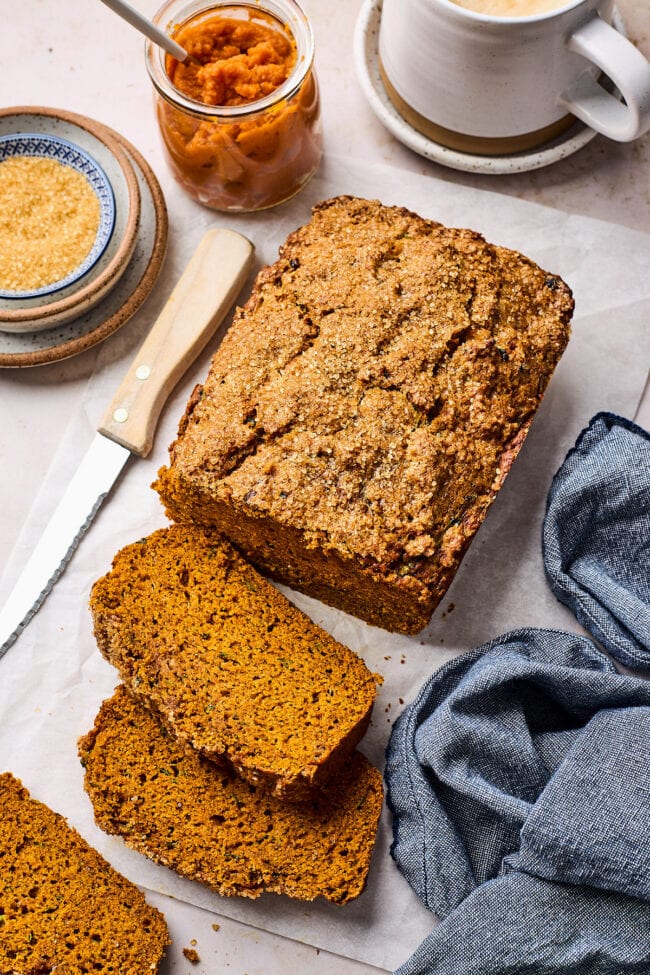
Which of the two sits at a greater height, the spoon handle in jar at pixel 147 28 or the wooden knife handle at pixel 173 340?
the spoon handle in jar at pixel 147 28

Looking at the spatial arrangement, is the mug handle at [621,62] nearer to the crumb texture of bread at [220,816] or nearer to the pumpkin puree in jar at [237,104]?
the pumpkin puree in jar at [237,104]

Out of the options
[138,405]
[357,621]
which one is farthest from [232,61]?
[357,621]

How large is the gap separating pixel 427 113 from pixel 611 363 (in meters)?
1.06

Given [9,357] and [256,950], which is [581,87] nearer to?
[9,357]

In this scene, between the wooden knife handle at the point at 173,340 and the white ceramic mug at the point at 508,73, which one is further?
the wooden knife handle at the point at 173,340

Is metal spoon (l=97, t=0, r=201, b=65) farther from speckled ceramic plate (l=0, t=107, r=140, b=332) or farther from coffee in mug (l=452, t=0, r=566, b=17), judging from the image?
coffee in mug (l=452, t=0, r=566, b=17)

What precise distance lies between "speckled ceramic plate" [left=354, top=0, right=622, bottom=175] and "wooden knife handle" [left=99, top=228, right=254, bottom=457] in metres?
0.72

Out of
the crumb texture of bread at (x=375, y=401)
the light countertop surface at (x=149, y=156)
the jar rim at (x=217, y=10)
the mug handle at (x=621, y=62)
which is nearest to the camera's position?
the crumb texture of bread at (x=375, y=401)

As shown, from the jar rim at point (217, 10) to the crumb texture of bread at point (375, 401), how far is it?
445 millimetres

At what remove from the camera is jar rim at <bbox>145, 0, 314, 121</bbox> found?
10.9 ft

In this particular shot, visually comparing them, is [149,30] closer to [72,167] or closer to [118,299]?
[72,167]

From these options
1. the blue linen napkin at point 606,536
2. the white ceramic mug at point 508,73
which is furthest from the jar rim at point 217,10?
the blue linen napkin at point 606,536

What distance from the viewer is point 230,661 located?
3320 mm

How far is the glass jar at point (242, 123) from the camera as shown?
3.37m
